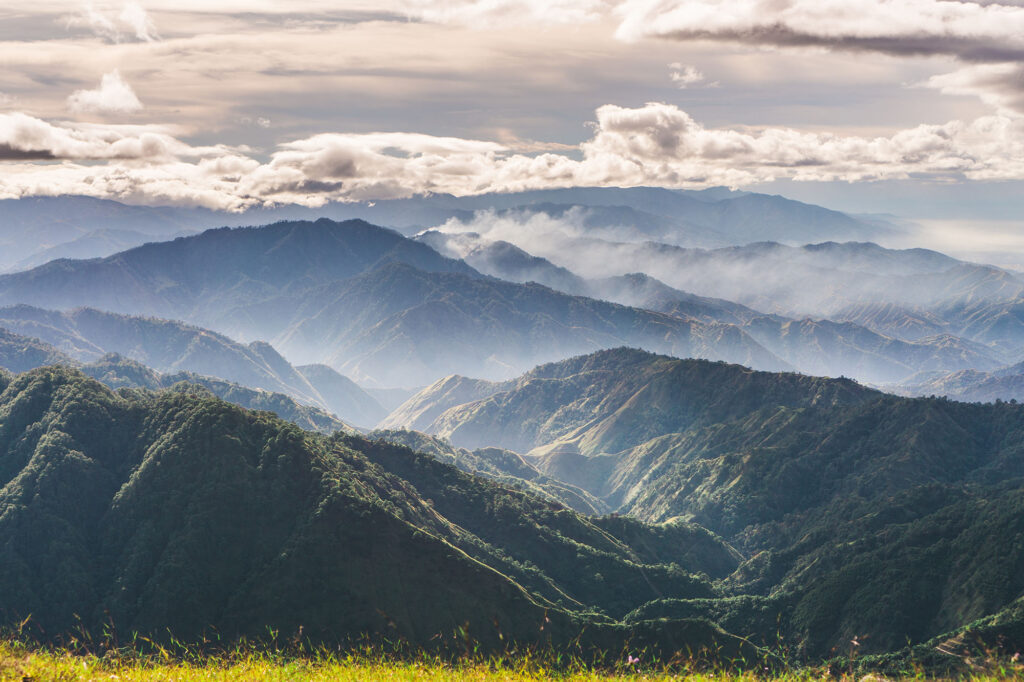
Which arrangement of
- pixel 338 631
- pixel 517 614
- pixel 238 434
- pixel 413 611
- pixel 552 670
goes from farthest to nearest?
pixel 238 434 → pixel 517 614 → pixel 413 611 → pixel 338 631 → pixel 552 670

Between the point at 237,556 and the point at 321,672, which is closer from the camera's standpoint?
the point at 321,672

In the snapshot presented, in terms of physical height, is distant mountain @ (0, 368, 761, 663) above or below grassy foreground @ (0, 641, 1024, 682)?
below

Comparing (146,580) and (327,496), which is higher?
(327,496)

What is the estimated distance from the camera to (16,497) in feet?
569

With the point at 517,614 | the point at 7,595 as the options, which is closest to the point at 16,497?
the point at 7,595

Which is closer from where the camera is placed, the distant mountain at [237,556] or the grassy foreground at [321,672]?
the grassy foreground at [321,672]

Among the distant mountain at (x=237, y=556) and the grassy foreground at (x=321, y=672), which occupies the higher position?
the grassy foreground at (x=321, y=672)

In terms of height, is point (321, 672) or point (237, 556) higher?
point (321, 672)

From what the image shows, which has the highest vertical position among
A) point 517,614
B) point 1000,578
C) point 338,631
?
point 338,631

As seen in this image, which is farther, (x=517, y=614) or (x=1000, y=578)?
(x=1000, y=578)

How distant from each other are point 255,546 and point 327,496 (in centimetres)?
1906

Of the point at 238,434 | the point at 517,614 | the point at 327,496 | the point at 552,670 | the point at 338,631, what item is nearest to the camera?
the point at 552,670

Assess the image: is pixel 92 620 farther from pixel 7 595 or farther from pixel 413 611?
pixel 413 611

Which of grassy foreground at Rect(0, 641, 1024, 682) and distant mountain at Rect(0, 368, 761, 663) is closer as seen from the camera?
grassy foreground at Rect(0, 641, 1024, 682)
